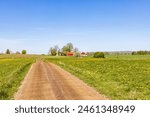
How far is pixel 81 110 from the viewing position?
1322 cm

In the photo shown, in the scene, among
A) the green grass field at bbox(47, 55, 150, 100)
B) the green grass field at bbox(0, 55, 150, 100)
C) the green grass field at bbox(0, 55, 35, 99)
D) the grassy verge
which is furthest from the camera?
the green grass field at bbox(0, 55, 35, 99)

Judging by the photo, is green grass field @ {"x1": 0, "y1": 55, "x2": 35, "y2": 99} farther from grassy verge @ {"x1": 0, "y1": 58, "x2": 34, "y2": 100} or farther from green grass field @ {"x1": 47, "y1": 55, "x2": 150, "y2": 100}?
green grass field @ {"x1": 47, "y1": 55, "x2": 150, "y2": 100}

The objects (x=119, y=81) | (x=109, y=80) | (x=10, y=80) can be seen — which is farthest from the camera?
(x=109, y=80)

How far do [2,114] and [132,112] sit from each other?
6.11 metres

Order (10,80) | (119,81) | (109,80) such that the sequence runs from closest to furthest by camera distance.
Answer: (10,80), (119,81), (109,80)

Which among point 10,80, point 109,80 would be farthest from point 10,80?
point 109,80

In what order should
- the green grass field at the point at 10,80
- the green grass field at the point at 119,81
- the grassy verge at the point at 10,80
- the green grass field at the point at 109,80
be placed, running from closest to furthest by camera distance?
the green grass field at the point at 119,81 < the green grass field at the point at 109,80 < the grassy verge at the point at 10,80 < the green grass field at the point at 10,80

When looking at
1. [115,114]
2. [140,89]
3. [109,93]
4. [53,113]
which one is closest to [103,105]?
[115,114]

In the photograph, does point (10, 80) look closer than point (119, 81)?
Yes

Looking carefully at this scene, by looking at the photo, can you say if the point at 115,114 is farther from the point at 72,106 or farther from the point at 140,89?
the point at 140,89

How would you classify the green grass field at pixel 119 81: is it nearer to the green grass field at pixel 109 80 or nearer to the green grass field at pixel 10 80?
the green grass field at pixel 109 80

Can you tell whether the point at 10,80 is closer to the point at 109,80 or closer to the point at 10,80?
the point at 10,80

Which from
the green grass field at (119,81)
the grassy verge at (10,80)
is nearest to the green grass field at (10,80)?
the grassy verge at (10,80)

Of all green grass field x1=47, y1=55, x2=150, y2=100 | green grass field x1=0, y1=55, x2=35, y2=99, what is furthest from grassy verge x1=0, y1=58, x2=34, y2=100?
green grass field x1=47, y1=55, x2=150, y2=100
